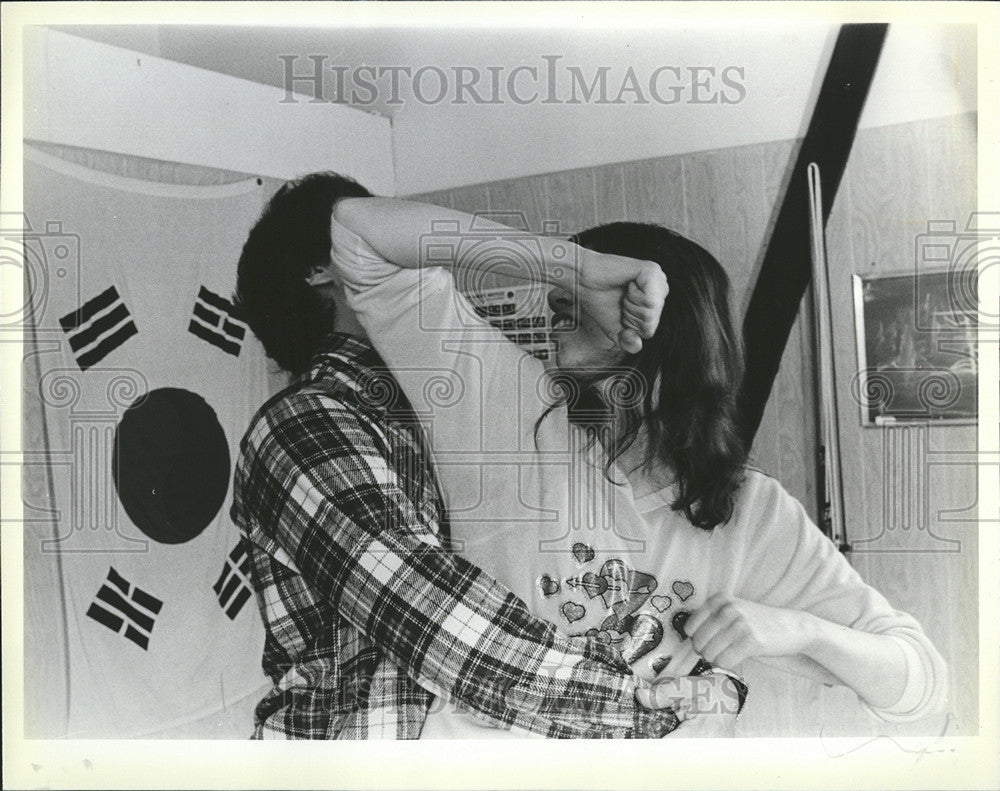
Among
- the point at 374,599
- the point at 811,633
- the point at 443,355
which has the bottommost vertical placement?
the point at 811,633

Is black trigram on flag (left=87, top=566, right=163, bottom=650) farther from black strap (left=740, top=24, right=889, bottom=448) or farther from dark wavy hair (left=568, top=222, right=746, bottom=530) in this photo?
black strap (left=740, top=24, right=889, bottom=448)

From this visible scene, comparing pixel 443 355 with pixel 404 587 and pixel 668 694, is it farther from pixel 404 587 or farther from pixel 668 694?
pixel 668 694

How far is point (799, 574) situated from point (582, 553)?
408mm

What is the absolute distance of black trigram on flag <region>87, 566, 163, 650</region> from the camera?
6.14 ft

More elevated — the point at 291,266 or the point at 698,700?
the point at 291,266

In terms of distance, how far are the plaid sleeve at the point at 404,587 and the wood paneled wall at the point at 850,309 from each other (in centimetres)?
35

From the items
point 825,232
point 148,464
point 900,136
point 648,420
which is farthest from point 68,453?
point 900,136

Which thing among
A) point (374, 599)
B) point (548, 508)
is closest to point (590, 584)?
point (548, 508)

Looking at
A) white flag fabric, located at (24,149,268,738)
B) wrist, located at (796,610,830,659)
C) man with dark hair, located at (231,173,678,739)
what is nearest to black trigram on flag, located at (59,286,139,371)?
white flag fabric, located at (24,149,268,738)

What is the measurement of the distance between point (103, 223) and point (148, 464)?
46 centimetres

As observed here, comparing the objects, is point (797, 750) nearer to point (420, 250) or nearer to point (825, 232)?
point (825, 232)

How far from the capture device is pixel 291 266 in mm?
1847

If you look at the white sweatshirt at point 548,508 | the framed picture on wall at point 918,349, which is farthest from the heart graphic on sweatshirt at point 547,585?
the framed picture on wall at point 918,349

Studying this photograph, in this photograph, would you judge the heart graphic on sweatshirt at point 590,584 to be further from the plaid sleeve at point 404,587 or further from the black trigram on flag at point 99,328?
the black trigram on flag at point 99,328
